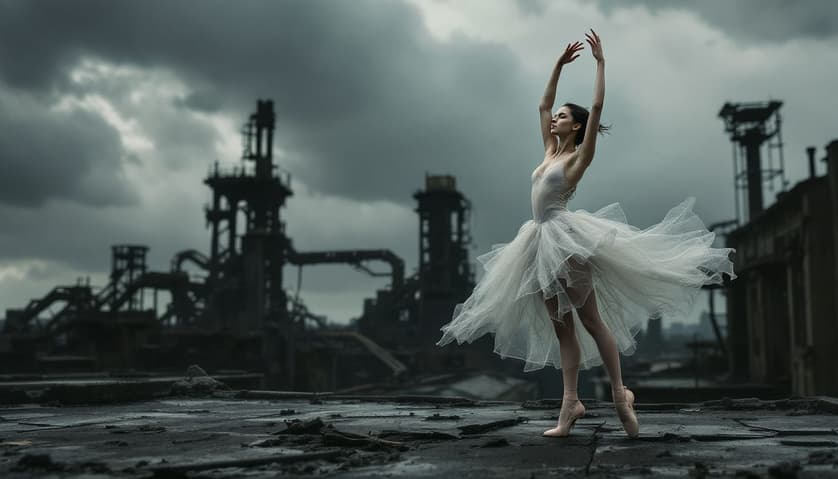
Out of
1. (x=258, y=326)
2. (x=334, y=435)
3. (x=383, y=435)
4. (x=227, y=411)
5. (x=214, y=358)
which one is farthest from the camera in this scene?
(x=258, y=326)

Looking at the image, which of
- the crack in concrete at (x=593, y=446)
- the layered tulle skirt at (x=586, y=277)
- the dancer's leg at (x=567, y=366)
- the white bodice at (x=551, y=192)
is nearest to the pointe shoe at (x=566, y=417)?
the dancer's leg at (x=567, y=366)

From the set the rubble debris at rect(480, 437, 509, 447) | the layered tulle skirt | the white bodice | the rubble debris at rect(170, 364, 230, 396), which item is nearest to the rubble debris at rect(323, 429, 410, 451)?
the rubble debris at rect(480, 437, 509, 447)

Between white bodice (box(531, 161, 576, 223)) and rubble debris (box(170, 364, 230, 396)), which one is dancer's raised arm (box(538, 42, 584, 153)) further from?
rubble debris (box(170, 364, 230, 396))

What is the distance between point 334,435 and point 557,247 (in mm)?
1553

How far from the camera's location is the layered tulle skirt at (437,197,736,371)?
14.1ft

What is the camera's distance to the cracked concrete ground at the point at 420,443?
10.0 ft

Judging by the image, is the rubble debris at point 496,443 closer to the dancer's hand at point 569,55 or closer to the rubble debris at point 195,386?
the dancer's hand at point 569,55

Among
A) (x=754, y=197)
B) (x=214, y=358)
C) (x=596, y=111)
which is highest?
(x=754, y=197)

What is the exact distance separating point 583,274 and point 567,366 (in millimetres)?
567

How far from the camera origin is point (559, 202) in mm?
4504

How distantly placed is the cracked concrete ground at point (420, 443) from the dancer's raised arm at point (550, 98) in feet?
5.89

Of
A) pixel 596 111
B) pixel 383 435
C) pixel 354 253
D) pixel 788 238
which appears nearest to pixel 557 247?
pixel 596 111

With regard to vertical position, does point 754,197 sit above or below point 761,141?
below

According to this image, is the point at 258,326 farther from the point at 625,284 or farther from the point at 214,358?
the point at 625,284
